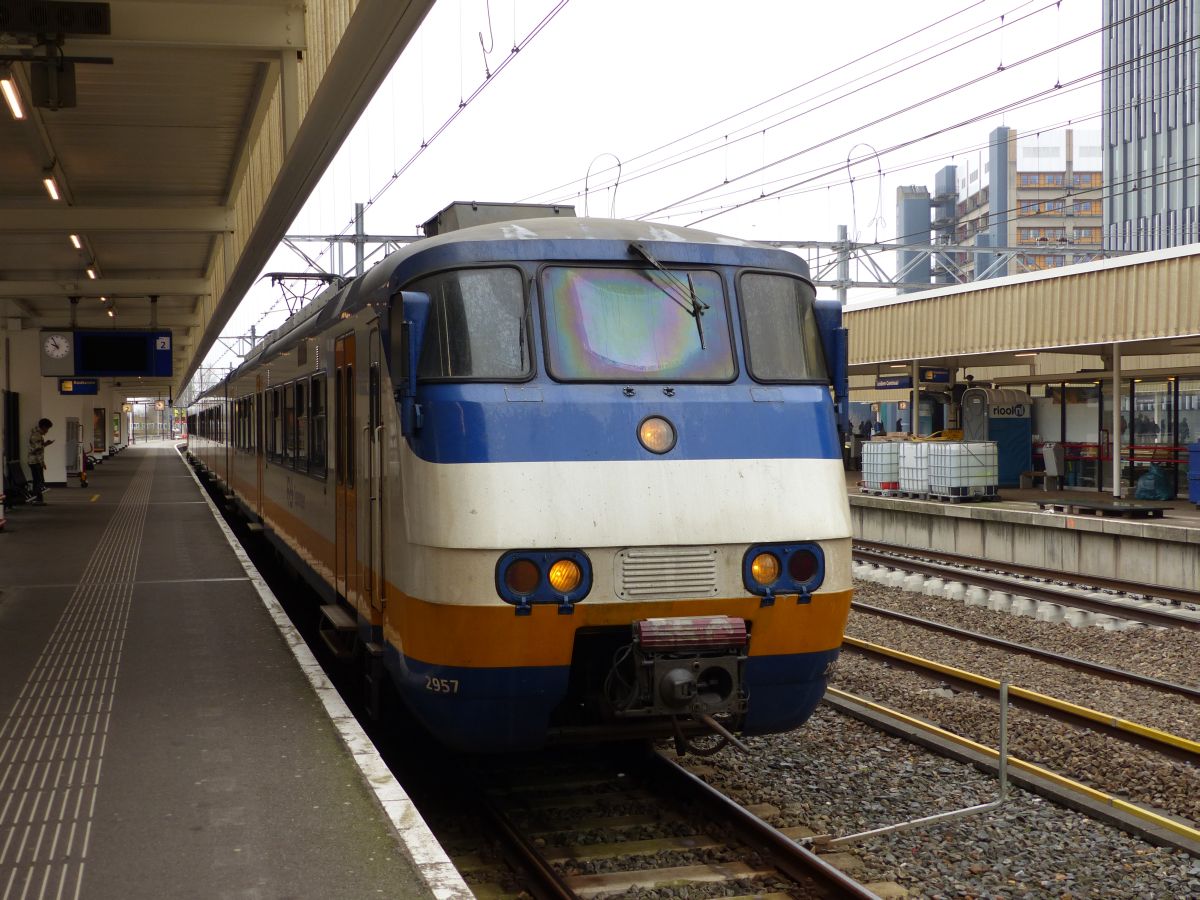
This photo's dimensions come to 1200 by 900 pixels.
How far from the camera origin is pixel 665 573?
19.1 ft

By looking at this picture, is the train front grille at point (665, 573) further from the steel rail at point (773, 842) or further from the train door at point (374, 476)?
the train door at point (374, 476)

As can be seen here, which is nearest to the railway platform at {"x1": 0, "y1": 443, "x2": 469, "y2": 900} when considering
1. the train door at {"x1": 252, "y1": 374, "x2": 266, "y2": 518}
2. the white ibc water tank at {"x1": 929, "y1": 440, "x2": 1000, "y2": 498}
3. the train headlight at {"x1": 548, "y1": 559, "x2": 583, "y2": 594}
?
the train headlight at {"x1": 548, "y1": 559, "x2": 583, "y2": 594}

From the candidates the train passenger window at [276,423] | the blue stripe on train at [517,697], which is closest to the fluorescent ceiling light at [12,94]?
the train passenger window at [276,423]

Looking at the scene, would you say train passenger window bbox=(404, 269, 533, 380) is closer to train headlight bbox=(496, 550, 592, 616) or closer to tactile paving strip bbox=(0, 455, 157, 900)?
train headlight bbox=(496, 550, 592, 616)

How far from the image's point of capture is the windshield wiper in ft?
20.5

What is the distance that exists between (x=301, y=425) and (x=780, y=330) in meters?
5.43

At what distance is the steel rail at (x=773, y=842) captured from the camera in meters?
5.26

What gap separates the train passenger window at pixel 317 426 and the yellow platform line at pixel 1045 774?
13.6 ft

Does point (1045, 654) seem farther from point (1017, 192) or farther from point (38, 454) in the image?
point (1017, 192)

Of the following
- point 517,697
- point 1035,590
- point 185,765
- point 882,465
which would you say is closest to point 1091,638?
point 1035,590

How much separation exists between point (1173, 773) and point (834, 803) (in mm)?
2189

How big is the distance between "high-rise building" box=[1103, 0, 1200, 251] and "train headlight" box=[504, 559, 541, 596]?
78.8m

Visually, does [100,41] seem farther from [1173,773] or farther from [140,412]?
[140,412]

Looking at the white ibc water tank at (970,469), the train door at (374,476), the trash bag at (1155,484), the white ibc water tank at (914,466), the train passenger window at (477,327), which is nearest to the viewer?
the train passenger window at (477,327)
